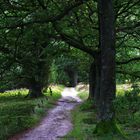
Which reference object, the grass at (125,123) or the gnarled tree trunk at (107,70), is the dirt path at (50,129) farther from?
the gnarled tree trunk at (107,70)

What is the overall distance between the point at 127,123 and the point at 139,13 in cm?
827

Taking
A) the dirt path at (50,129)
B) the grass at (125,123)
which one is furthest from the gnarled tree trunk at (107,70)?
the dirt path at (50,129)

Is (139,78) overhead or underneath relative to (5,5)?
underneath

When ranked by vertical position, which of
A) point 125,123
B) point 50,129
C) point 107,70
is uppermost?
point 107,70

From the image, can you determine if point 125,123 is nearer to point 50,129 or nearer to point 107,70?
point 50,129

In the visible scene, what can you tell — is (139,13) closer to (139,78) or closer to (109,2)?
(139,78)

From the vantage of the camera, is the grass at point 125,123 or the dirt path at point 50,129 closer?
the grass at point 125,123

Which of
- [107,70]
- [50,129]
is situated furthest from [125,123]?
[107,70]

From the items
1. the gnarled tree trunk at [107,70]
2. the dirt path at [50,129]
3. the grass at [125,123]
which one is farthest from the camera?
the dirt path at [50,129]

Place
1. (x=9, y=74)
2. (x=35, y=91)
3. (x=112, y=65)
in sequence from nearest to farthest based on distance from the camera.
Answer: (x=112, y=65)
(x=9, y=74)
(x=35, y=91)

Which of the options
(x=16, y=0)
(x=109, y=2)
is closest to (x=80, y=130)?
(x=109, y=2)

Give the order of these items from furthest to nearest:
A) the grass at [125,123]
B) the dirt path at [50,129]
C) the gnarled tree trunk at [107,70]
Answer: the dirt path at [50,129] → the gnarled tree trunk at [107,70] → the grass at [125,123]

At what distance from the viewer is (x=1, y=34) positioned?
21.4 metres

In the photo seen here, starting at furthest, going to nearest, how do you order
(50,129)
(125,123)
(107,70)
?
(125,123), (50,129), (107,70)
